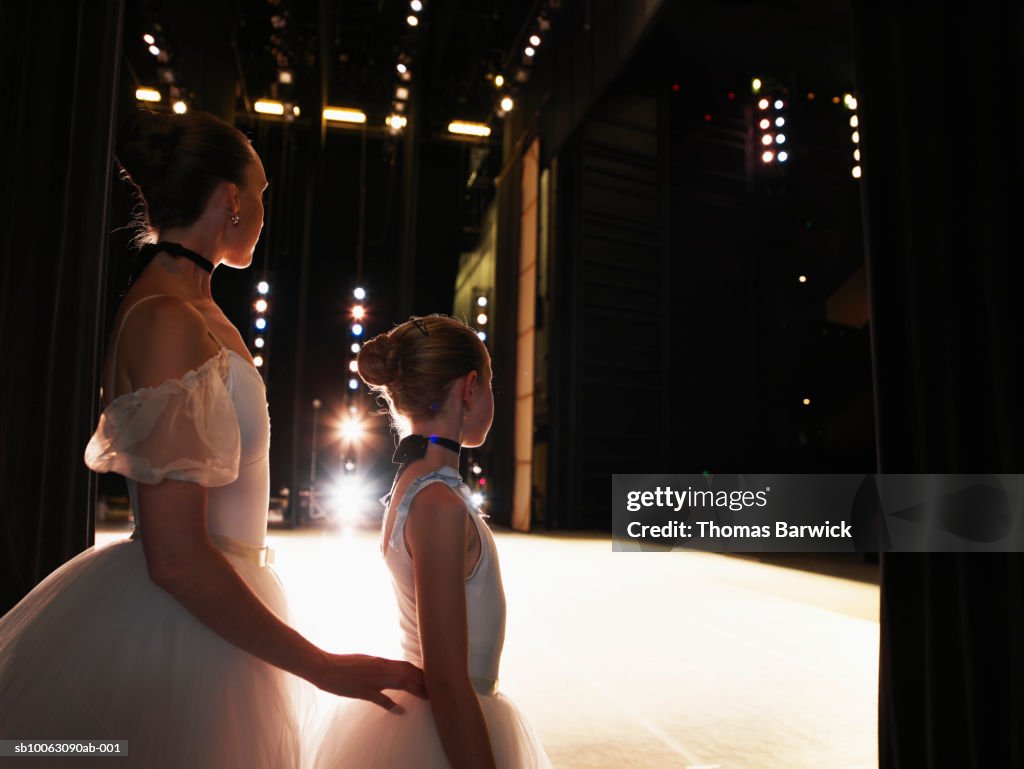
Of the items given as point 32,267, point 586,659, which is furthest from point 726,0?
point 32,267

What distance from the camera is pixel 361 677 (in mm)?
821

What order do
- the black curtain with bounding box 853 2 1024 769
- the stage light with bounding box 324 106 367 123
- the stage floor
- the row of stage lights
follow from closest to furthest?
the black curtain with bounding box 853 2 1024 769
the stage floor
the row of stage lights
the stage light with bounding box 324 106 367 123

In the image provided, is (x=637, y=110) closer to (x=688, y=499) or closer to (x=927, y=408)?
(x=688, y=499)

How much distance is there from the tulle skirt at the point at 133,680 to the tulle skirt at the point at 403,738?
18 cm

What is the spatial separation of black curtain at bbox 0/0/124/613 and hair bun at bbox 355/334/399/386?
128cm

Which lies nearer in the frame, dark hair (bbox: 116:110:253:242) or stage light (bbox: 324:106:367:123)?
dark hair (bbox: 116:110:253:242)

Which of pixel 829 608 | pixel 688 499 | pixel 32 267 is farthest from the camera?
pixel 688 499

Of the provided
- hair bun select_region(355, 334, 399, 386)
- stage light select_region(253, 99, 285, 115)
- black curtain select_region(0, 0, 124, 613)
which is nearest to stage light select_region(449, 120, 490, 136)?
stage light select_region(253, 99, 285, 115)

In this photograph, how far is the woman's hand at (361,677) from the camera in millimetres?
802

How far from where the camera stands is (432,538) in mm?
969

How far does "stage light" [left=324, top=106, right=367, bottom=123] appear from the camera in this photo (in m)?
12.6

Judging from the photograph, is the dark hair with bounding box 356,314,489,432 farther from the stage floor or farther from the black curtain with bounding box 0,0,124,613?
the black curtain with bounding box 0,0,124,613

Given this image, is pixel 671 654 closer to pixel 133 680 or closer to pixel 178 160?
pixel 133 680

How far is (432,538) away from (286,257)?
12462 mm
